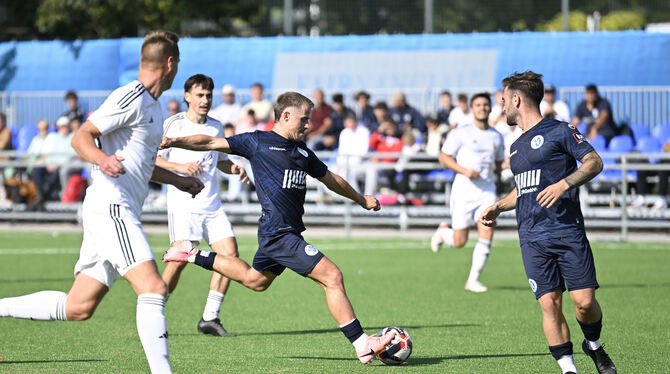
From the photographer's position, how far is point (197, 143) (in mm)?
7805

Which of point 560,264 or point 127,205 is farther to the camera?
point 560,264

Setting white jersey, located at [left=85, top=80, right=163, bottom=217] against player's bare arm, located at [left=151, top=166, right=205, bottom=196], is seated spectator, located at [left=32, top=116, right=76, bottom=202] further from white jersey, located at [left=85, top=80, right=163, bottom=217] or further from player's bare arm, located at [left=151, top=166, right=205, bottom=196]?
white jersey, located at [left=85, top=80, right=163, bottom=217]

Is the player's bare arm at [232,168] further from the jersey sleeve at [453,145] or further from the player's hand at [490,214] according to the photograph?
the jersey sleeve at [453,145]

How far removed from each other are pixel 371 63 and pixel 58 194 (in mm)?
7363

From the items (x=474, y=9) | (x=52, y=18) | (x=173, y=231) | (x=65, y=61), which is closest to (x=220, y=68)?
(x=65, y=61)

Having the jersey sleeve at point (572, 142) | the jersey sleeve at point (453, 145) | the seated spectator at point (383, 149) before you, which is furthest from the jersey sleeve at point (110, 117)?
the seated spectator at point (383, 149)

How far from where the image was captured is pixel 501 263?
15.7m

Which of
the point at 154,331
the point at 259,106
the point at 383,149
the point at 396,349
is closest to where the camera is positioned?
the point at 154,331

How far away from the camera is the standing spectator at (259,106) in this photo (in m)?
20.8

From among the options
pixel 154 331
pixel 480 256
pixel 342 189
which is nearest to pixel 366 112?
pixel 480 256

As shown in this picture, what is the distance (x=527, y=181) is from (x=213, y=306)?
3622mm

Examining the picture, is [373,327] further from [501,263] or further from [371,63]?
[371,63]

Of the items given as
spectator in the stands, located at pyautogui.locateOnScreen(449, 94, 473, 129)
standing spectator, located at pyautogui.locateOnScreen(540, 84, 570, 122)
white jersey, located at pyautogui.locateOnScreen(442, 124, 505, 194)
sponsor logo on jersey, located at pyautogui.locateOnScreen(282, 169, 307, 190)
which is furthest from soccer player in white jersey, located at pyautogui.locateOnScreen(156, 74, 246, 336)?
spectator in the stands, located at pyautogui.locateOnScreen(449, 94, 473, 129)

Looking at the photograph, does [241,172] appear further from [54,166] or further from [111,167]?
[54,166]
